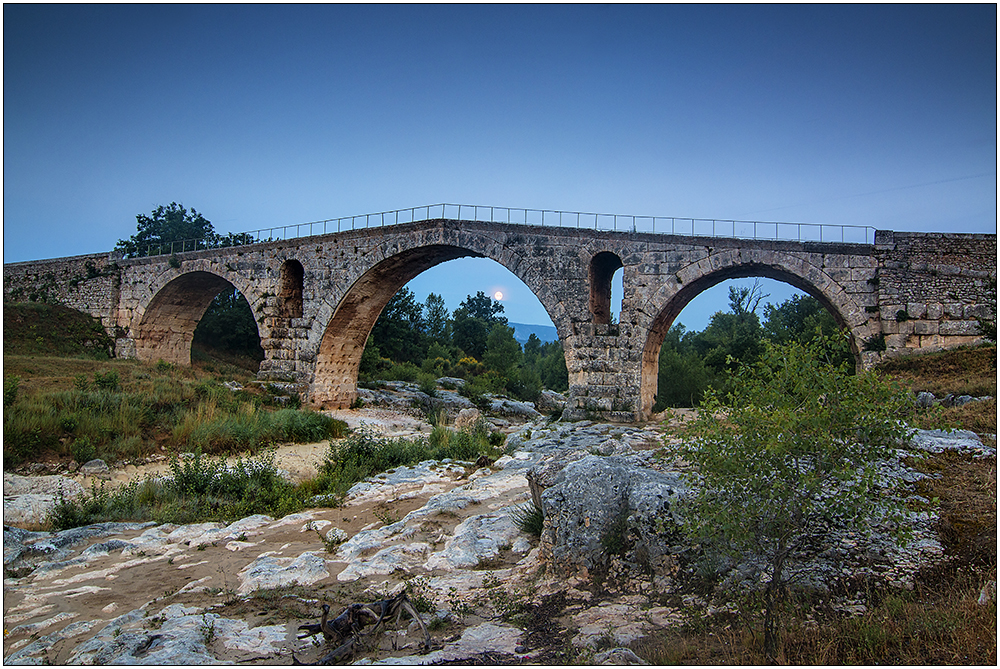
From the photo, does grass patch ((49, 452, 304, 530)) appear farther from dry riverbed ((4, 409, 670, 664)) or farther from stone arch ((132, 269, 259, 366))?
stone arch ((132, 269, 259, 366))

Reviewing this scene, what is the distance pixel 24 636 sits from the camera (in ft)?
12.7

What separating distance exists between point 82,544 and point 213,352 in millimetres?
24897

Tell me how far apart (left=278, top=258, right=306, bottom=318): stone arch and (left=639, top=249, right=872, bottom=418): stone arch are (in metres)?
11.3

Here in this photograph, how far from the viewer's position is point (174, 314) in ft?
77.5

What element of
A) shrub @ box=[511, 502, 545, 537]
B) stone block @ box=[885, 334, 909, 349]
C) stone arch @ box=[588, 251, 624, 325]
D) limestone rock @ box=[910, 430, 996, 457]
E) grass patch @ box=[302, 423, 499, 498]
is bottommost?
grass patch @ box=[302, 423, 499, 498]

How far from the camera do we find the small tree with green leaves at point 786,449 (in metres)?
3.28

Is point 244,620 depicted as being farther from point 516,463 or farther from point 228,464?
point 228,464

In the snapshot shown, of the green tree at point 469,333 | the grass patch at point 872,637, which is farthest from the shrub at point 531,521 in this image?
the green tree at point 469,333

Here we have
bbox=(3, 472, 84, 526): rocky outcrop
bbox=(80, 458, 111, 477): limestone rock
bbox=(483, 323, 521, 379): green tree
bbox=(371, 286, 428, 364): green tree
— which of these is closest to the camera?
bbox=(3, 472, 84, 526): rocky outcrop

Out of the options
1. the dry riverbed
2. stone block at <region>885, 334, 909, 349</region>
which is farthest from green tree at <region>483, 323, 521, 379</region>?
the dry riverbed

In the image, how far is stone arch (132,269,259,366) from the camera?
72.7ft

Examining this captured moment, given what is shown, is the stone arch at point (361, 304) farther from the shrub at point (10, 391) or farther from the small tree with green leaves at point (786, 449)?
the small tree with green leaves at point (786, 449)

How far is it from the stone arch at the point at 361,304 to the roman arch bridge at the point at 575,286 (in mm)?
44

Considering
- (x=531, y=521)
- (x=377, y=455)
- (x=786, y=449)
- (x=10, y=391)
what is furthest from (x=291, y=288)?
(x=786, y=449)
